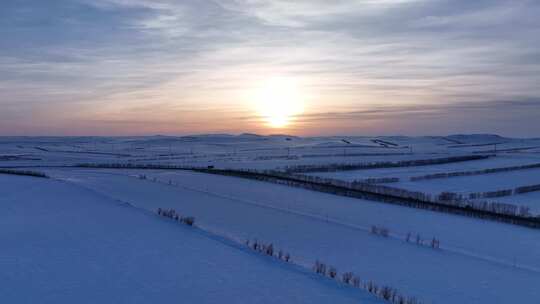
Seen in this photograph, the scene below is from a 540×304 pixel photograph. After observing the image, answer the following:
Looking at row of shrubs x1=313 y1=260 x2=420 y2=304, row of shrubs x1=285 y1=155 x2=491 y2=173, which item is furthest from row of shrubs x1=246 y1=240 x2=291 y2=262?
row of shrubs x1=285 y1=155 x2=491 y2=173

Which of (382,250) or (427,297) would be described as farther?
(382,250)

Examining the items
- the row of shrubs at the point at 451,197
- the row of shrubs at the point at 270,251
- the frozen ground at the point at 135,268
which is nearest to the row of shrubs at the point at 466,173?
the row of shrubs at the point at 451,197

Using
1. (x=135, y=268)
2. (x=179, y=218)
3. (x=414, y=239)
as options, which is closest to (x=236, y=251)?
(x=135, y=268)

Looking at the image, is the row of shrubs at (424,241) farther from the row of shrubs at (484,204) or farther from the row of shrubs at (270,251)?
the row of shrubs at (484,204)

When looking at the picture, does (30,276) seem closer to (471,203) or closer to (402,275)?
(402,275)

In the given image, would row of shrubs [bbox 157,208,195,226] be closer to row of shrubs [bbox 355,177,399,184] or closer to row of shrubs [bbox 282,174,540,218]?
row of shrubs [bbox 282,174,540,218]

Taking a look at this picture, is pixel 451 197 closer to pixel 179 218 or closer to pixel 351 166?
pixel 179 218

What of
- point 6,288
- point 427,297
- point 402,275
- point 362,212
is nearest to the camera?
point 6,288

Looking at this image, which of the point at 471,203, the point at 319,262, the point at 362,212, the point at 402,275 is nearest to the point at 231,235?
the point at 319,262
